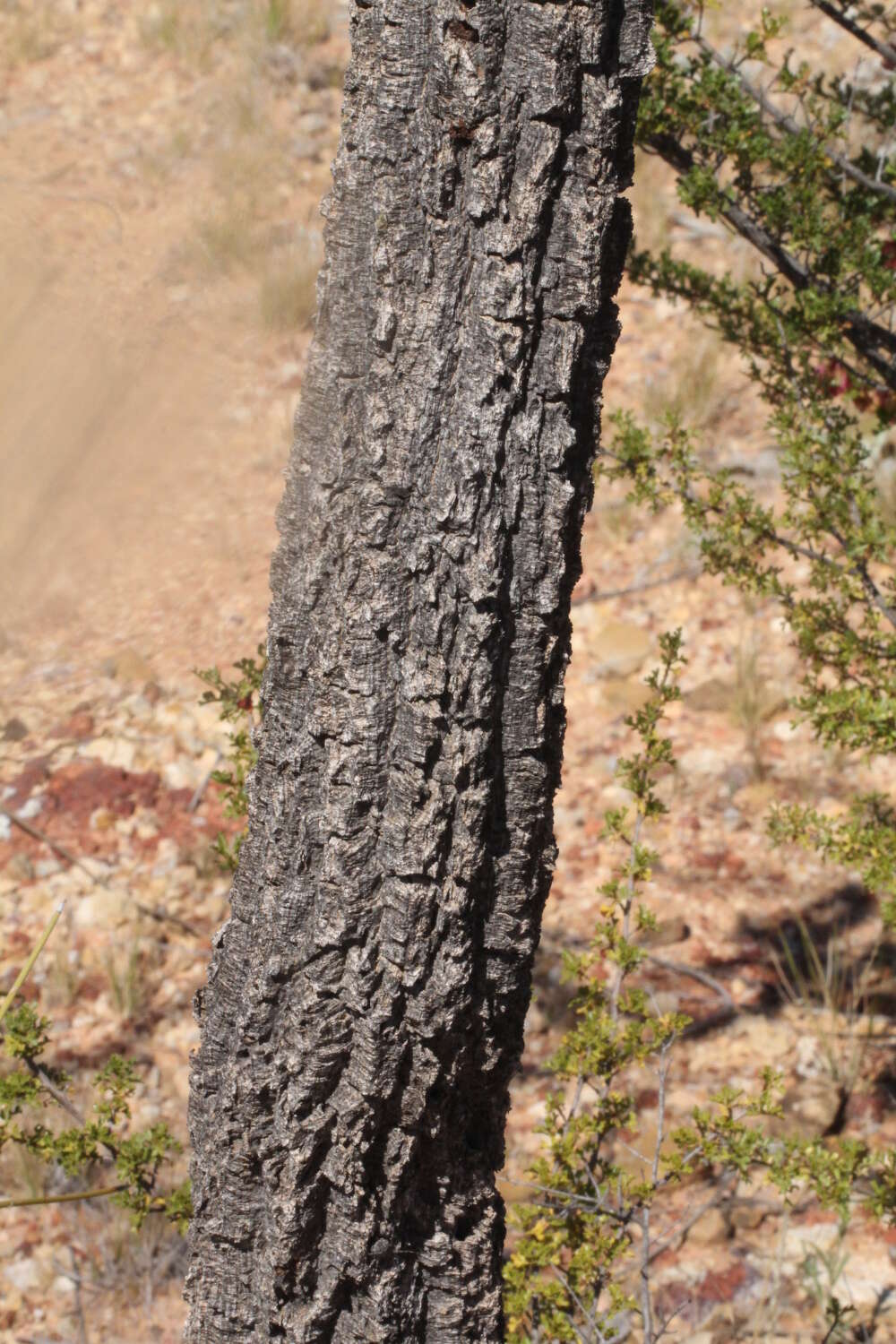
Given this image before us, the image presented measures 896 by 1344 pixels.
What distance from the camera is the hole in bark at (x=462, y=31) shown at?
4.21 ft

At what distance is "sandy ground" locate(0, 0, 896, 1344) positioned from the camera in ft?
10.6

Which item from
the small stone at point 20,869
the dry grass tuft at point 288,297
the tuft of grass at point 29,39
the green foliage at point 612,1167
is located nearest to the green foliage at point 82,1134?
the green foliage at point 612,1167

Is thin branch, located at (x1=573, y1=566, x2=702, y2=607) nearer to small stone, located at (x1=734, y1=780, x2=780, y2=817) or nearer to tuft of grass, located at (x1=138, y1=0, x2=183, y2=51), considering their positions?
small stone, located at (x1=734, y1=780, x2=780, y2=817)

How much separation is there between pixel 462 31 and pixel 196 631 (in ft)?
13.2

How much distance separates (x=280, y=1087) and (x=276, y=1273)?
289 mm

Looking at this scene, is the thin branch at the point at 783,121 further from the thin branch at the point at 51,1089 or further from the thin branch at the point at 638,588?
the thin branch at the point at 51,1089

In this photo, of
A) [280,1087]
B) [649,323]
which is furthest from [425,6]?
[649,323]

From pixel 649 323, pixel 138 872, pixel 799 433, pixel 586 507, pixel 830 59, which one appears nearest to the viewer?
pixel 586 507

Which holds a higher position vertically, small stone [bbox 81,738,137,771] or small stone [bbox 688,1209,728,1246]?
small stone [bbox 81,738,137,771]

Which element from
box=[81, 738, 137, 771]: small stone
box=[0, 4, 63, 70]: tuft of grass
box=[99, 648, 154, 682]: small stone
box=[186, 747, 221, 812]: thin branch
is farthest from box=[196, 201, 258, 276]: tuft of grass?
box=[186, 747, 221, 812]: thin branch

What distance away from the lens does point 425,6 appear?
1297 mm

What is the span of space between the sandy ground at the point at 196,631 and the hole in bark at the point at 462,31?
2.44 m

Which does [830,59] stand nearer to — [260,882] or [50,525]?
[50,525]

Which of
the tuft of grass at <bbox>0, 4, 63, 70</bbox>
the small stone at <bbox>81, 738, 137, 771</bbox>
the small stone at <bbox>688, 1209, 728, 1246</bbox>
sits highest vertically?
the tuft of grass at <bbox>0, 4, 63, 70</bbox>
